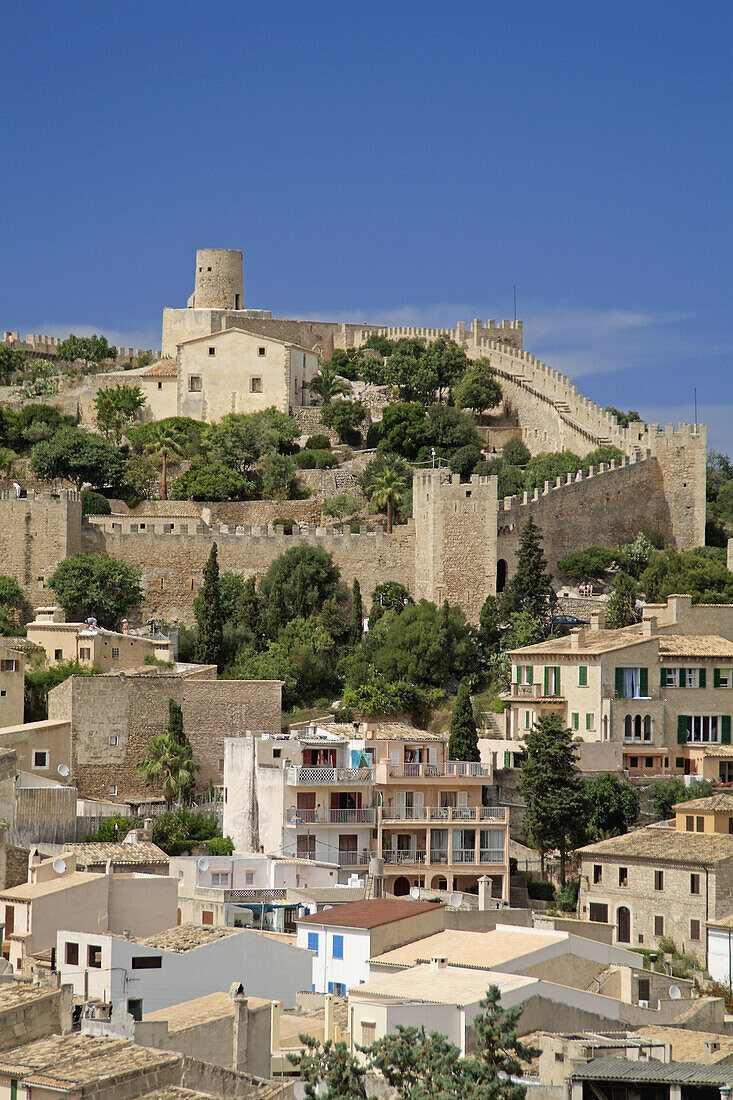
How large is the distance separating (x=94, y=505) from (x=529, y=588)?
1161 cm

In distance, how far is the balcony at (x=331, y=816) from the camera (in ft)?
112

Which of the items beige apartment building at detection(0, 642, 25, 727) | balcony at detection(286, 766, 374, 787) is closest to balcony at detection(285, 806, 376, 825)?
balcony at detection(286, 766, 374, 787)

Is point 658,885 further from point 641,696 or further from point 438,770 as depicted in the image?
point 641,696

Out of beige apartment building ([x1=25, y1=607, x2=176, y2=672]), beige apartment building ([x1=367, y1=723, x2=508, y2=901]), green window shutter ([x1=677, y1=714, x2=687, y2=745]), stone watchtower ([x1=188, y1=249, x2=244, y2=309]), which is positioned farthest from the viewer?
stone watchtower ([x1=188, y1=249, x2=244, y2=309])

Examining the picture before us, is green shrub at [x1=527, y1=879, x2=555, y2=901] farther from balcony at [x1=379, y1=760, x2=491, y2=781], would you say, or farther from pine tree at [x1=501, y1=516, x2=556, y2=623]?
pine tree at [x1=501, y1=516, x2=556, y2=623]

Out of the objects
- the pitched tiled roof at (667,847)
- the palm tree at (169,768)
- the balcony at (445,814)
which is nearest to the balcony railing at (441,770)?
the balcony at (445,814)

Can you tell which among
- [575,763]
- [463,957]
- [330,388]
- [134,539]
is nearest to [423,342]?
[330,388]

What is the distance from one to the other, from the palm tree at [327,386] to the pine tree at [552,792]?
1044 inches

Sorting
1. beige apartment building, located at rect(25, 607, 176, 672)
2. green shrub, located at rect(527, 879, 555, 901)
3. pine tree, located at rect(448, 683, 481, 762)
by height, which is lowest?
green shrub, located at rect(527, 879, 555, 901)

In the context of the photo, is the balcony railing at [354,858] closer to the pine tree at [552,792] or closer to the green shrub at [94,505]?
the pine tree at [552,792]

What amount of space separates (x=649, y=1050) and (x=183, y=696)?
20.8m

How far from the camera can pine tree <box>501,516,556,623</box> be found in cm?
4459

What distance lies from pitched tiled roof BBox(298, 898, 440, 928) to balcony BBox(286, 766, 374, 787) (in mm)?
8132

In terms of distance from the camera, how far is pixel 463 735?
3766 cm
